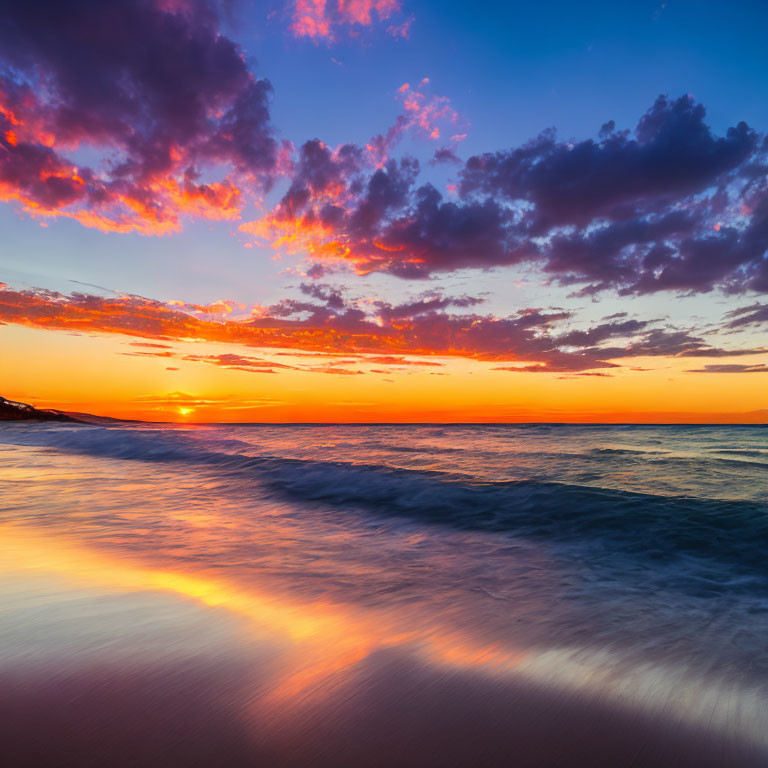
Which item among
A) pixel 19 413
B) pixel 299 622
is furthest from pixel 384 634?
pixel 19 413

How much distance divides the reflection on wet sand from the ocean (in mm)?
A: 10

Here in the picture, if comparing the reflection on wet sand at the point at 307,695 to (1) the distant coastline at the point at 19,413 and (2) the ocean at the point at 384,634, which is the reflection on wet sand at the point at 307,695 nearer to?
(2) the ocean at the point at 384,634

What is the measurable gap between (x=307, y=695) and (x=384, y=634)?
2.49 feet

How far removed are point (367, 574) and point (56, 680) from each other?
226 centimetres

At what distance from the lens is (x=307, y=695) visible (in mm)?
1900

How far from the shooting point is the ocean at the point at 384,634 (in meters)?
1.65

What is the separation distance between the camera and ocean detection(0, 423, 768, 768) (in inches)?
65.1

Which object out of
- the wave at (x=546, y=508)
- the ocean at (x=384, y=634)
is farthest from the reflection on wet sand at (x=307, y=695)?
the wave at (x=546, y=508)

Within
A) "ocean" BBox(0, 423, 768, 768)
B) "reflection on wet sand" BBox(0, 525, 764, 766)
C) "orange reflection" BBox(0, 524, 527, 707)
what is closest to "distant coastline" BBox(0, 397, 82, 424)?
"ocean" BBox(0, 423, 768, 768)

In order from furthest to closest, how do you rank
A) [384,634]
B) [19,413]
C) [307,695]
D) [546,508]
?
1. [19,413]
2. [546,508]
3. [384,634]
4. [307,695]

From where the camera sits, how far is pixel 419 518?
247 inches

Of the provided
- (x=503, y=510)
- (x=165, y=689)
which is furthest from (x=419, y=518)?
(x=165, y=689)

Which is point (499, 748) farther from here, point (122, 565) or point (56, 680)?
point (122, 565)

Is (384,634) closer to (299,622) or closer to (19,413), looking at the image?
(299,622)
